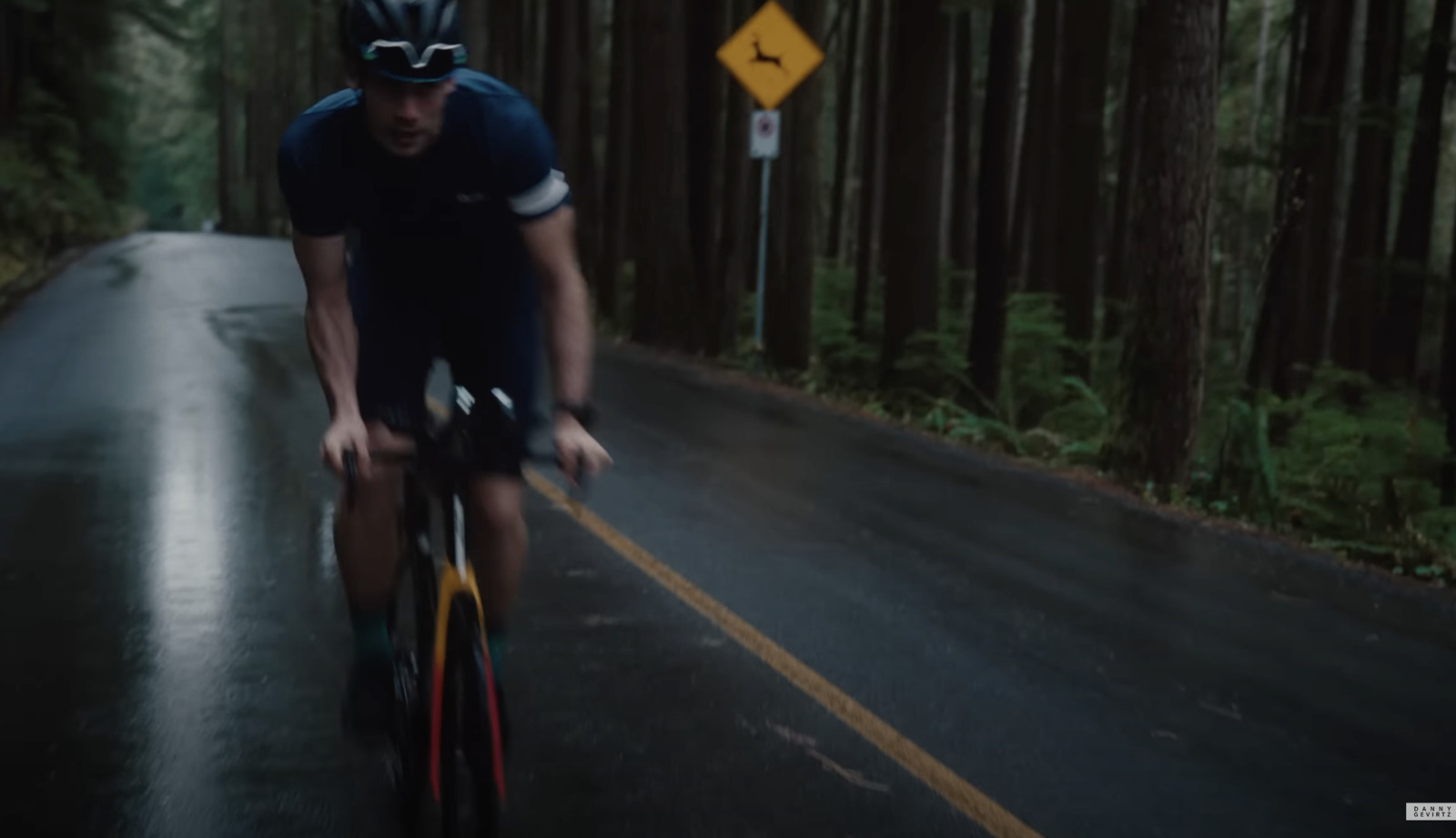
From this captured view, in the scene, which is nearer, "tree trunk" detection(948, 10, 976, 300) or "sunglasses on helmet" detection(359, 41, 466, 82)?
"sunglasses on helmet" detection(359, 41, 466, 82)

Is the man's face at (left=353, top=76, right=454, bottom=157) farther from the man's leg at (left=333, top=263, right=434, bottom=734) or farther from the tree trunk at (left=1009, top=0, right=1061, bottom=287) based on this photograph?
the tree trunk at (left=1009, top=0, right=1061, bottom=287)

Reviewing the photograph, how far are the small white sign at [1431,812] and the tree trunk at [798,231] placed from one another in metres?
15.6

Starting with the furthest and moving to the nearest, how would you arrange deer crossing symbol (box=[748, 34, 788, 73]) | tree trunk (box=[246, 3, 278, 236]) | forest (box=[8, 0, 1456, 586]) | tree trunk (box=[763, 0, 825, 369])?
tree trunk (box=[246, 3, 278, 236]) → tree trunk (box=[763, 0, 825, 369]) → deer crossing symbol (box=[748, 34, 788, 73]) → forest (box=[8, 0, 1456, 586])

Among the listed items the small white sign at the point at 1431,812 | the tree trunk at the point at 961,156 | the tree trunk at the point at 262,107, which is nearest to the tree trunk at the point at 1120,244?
the tree trunk at the point at 961,156

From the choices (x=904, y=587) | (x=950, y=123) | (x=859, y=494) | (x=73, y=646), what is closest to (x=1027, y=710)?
(x=904, y=587)

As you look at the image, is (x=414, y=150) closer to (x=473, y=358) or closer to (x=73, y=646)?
(x=473, y=358)

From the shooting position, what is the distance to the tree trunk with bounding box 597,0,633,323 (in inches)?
1113

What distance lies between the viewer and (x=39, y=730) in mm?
5691

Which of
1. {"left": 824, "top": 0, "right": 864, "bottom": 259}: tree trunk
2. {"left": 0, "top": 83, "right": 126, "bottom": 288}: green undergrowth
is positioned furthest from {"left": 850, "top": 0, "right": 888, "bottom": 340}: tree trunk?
{"left": 0, "top": 83, "right": 126, "bottom": 288}: green undergrowth

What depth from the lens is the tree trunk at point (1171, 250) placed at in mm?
12641

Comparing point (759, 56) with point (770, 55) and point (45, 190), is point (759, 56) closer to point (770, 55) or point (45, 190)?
point (770, 55)

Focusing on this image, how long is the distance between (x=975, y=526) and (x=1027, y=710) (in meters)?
4.05

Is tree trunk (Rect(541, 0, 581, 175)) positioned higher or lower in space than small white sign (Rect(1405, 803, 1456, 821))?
higher

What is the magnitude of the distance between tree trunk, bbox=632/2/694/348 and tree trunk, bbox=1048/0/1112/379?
5.19 meters
